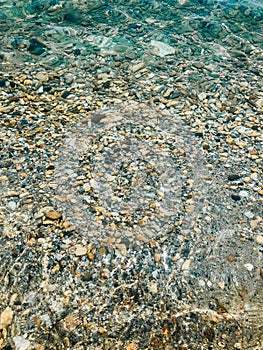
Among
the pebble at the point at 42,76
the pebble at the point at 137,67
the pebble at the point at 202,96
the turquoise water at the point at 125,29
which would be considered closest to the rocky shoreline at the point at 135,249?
the pebble at the point at 202,96

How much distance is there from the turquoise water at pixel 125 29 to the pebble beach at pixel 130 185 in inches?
1.6

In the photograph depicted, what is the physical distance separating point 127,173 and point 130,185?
0.22 m

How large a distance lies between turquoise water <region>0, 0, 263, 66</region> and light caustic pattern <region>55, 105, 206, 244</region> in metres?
1.92

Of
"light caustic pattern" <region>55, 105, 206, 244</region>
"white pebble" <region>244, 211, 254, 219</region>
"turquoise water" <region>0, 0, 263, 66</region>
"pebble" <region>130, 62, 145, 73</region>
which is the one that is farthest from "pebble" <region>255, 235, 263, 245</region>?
"turquoise water" <region>0, 0, 263, 66</region>

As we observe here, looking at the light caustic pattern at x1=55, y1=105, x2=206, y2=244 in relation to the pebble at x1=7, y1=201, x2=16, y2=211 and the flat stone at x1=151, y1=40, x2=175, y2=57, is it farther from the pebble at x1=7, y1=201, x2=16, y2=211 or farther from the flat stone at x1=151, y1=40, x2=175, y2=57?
the flat stone at x1=151, y1=40, x2=175, y2=57

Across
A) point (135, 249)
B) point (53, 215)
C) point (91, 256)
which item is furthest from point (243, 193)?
point (53, 215)

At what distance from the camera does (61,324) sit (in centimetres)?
399

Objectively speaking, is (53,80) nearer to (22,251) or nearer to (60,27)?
(60,27)

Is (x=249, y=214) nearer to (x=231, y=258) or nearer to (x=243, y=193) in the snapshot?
(x=243, y=193)

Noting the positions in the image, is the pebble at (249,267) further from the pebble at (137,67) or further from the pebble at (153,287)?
the pebble at (137,67)

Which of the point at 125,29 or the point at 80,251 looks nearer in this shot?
the point at 80,251

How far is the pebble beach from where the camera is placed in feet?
13.4

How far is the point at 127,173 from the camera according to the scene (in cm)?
539

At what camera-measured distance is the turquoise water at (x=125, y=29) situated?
758cm
